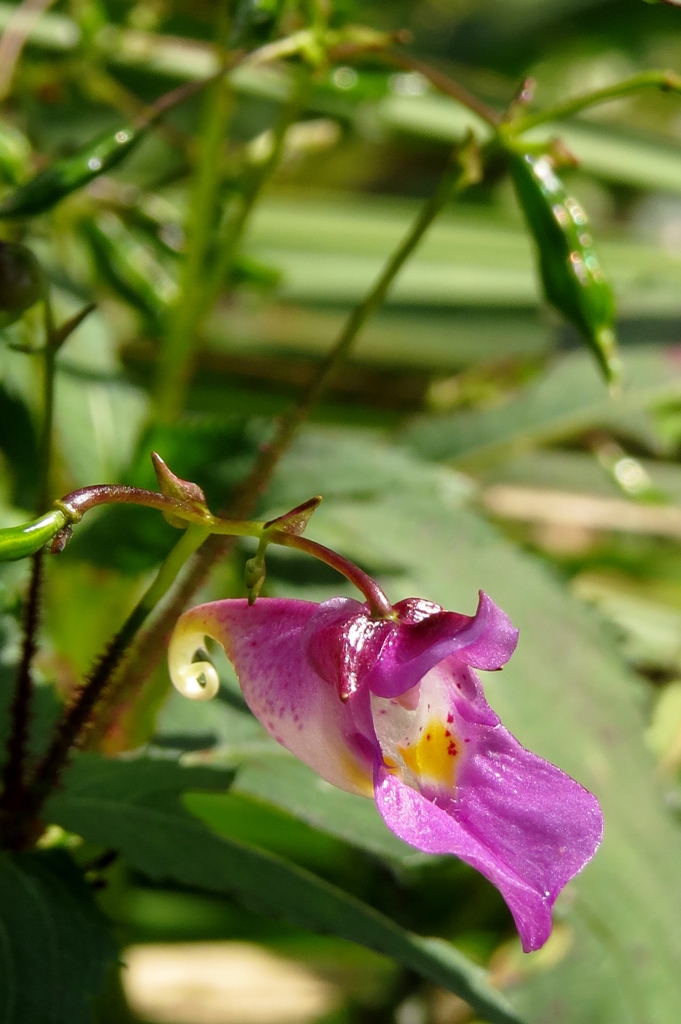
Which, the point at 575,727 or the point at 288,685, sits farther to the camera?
the point at 575,727

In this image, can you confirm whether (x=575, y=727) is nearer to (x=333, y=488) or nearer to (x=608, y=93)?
(x=333, y=488)

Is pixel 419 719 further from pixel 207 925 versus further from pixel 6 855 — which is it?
pixel 207 925

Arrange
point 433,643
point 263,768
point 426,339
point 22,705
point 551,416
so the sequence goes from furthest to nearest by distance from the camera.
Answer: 1. point 426,339
2. point 551,416
3. point 263,768
4. point 22,705
5. point 433,643

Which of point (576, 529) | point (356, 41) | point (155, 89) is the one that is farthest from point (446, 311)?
point (356, 41)

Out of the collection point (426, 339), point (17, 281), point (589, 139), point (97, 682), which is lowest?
point (426, 339)

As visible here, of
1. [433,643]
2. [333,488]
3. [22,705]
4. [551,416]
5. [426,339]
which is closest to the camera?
[433,643]

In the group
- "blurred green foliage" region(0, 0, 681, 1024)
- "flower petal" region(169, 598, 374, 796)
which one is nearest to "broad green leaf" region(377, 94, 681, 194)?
"blurred green foliage" region(0, 0, 681, 1024)

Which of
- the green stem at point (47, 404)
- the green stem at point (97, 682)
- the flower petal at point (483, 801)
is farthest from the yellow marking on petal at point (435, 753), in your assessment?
the green stem at point (47, 404)

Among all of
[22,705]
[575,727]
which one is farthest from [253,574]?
[575,727]
